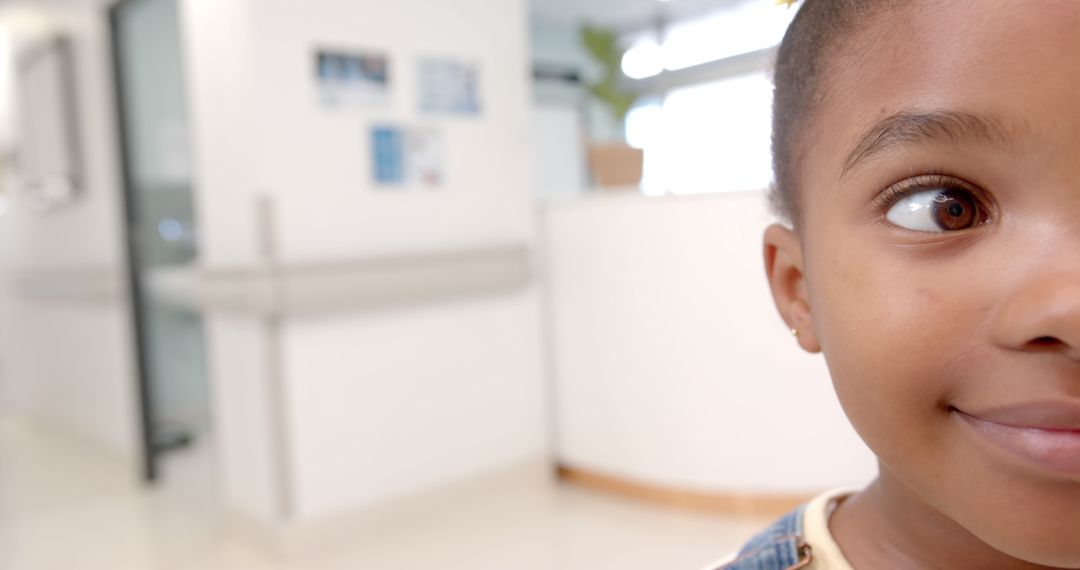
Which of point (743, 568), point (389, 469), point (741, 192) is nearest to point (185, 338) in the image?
point (389, 469)

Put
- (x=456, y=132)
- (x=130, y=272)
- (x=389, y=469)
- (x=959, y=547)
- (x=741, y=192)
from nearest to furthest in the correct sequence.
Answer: (x=959, y=547) → (x=741, y=192) → (x=389, y=469) → (x=456, y=132) → (x=130, y=272)

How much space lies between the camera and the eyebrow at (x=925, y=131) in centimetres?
47

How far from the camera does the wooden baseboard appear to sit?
110 inches

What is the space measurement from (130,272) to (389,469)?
5.70ft

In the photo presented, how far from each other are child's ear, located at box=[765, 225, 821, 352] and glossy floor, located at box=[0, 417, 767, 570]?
1.90 m

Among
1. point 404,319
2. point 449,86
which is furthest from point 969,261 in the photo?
point 449,86

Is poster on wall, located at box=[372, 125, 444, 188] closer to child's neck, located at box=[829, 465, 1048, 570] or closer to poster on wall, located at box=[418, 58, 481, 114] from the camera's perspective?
poster on wall, located at box=[418, 58, 481, 114]

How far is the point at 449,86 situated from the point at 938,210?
2.69 m

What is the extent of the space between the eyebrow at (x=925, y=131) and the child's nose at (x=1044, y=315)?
0.29ft

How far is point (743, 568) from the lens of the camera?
723 mm

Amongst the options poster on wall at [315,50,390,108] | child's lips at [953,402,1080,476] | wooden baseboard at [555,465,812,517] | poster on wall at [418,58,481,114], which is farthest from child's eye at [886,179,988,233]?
poster on wall at [418,58,481,114]

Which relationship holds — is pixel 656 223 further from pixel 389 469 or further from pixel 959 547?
pixel 959 547

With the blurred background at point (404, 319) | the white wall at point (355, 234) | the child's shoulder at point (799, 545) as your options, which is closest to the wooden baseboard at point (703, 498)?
the blurred background at point (404, 319)

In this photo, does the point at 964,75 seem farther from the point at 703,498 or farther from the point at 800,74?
the point at 703,498
